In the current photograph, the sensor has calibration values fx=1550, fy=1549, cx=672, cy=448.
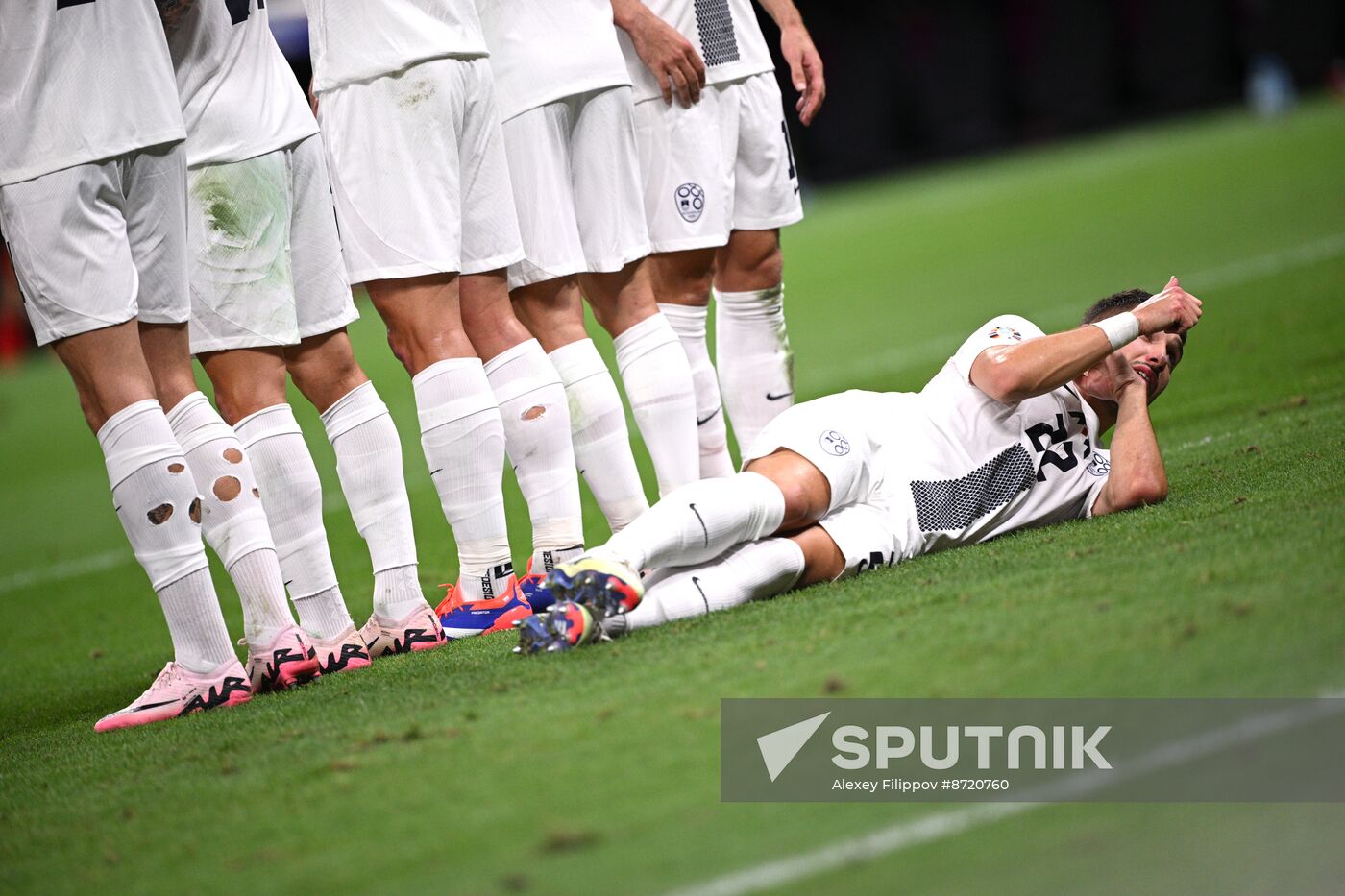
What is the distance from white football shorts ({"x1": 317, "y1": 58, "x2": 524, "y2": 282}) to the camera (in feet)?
12.3

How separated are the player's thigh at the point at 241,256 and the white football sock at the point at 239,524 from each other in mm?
242

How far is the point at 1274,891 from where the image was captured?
6.39ft

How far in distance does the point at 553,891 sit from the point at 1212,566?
1.60 metres

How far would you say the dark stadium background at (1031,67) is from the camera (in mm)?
23188

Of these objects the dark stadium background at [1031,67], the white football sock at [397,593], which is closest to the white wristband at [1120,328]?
the white football sock at [397,593]

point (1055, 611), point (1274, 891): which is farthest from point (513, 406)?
point (1274, 891)

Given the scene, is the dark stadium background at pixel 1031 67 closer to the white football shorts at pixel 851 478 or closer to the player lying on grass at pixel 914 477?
the player lying on grass at pixel 914 477

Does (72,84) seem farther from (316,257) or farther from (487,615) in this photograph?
(487,615)

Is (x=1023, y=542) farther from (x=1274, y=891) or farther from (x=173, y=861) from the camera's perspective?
(x=173, y=861)

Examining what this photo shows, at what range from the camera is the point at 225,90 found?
12.0 ft

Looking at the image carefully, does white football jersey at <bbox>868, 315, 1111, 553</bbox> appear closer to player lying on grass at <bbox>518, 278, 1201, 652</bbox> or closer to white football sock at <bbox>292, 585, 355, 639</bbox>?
player lying on grass at <bbox>518, 278, 1201, 652</bbox>

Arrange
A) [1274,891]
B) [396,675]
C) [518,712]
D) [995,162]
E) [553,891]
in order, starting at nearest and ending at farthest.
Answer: [1274,891] → [553,891] → [518,712] → [396,675] → [995,162]

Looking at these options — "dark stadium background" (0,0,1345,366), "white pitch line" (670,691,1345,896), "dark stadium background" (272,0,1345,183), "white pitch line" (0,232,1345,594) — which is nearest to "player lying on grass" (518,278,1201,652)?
"white pitch line" (670,691,1345,896)

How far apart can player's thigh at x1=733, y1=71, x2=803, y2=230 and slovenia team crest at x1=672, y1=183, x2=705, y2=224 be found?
264 millimetres
